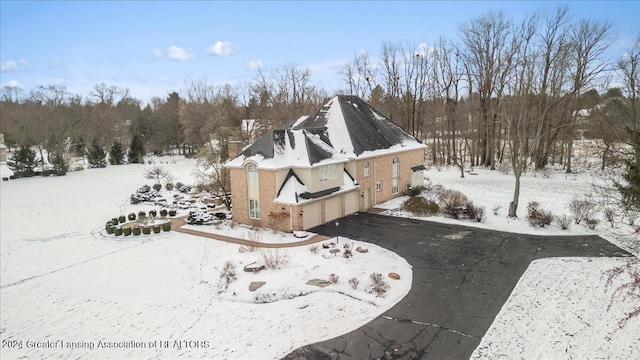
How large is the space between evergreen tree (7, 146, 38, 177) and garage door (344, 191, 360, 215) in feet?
128

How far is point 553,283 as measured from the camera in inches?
552

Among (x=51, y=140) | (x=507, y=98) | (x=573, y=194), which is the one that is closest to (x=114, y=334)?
(x=573, y=194)

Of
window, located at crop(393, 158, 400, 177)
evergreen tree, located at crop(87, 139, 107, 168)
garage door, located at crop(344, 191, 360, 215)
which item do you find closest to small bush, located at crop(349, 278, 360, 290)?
garage door, located at crop(344, 191, 360, 215)

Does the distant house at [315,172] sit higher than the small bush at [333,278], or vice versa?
the distant house at [315,172]

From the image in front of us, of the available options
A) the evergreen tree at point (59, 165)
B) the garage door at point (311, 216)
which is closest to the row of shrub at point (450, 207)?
the garage door at point (311, 216)

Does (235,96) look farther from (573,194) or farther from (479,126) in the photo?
(573,194)

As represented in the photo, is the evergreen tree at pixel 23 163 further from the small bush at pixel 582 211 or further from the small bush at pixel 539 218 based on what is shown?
the small bush at pixel 582 211

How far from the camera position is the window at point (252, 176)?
856 inches

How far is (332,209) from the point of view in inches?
907

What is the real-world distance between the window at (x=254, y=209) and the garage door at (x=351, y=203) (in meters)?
5.41

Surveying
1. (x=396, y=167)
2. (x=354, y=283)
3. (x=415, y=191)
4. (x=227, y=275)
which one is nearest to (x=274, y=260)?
(x=227, y=275)

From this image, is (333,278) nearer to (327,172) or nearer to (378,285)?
(378,285)

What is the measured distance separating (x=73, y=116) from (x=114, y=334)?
59.3 m

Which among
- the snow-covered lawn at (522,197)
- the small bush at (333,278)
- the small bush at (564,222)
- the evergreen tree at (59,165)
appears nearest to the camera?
the small bush at (333,278)
